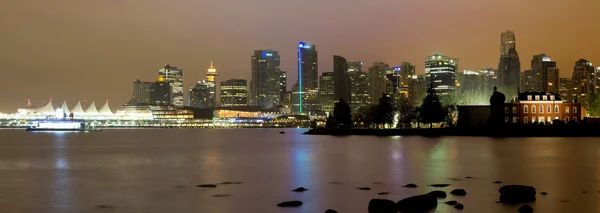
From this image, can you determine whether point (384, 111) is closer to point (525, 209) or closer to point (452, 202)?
point (452, 202)

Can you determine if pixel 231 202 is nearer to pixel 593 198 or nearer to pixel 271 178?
pixel 271 178

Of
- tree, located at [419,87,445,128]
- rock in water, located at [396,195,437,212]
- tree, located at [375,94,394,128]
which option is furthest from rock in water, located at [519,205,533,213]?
tree, located at [375,94,394,128]

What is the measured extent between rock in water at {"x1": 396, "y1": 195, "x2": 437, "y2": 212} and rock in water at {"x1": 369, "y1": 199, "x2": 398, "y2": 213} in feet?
2.02

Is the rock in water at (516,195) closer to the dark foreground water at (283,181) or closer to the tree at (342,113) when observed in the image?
the dark foreground water at (283,181)

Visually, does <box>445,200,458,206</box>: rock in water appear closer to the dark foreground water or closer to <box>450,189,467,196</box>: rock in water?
the dark foreground water

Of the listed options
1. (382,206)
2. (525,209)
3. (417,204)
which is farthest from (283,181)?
(525,209)

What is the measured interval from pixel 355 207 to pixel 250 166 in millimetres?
23079

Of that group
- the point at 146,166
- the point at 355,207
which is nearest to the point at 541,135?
the point at 146,166

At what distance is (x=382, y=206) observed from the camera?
71.7 ft

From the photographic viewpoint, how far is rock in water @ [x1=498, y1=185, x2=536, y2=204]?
25.1 meters

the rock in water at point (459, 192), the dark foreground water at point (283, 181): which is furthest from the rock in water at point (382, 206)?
the rock in water at point (459, 192)

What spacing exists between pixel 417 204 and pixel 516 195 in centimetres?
534

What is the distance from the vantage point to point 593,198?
26594mm

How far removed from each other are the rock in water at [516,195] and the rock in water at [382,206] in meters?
6.30
